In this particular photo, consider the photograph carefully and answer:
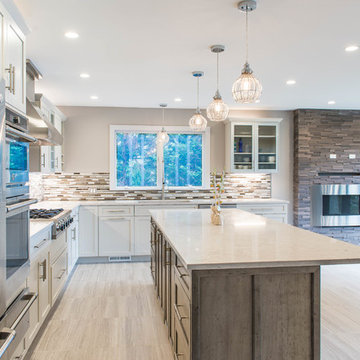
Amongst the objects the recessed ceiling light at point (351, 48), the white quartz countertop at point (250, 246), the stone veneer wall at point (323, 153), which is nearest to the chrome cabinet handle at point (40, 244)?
the white quartz countertop at point (250, 246)

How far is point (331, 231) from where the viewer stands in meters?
6.19

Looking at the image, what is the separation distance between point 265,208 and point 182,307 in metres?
3.90

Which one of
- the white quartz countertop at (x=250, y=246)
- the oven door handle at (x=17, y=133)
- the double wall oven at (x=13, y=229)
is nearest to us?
the double wall oven at (x=13, y=229)

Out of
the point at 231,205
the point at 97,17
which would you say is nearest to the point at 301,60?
the point at 97,17

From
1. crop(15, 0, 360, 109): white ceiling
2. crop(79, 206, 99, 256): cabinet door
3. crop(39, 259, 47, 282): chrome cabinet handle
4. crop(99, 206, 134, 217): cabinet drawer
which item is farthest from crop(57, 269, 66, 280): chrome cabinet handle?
crop(15, 0, 360, 109): white ceiling

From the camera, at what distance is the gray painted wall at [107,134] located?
19.1ft

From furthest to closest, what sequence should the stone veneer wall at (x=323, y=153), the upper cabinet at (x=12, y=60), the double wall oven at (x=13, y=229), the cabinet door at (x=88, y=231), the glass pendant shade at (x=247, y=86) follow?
the stone veneer wall at (x=323, y=153), the cabinet door at (x=88, y=231), the glass pendant shade at (x=247, y=86), the upper cabinet at (x=12, y=60), the double wall oven at (x=13, y=229)

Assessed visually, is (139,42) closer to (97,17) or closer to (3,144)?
(97,17)

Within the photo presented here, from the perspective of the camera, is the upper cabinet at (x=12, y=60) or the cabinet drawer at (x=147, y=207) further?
the cabinet drawer at (x=147, y=207)

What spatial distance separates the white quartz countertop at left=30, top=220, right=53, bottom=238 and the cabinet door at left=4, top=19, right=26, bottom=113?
91 cm

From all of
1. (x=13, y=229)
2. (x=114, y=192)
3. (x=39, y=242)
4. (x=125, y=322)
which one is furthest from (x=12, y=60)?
(x=114, y=192)

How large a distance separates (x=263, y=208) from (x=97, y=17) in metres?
4.01

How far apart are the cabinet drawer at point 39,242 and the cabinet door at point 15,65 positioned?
37.2 inches

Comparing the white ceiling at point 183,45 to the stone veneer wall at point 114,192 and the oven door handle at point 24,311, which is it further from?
the oven door handle at point 24,311
